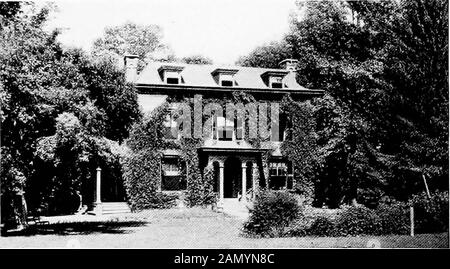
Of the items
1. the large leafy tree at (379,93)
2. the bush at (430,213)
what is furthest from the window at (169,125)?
the bush at (430,213)

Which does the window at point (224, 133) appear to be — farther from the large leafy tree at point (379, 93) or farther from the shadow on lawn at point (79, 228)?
the shadow on lawn at point (79, 228)

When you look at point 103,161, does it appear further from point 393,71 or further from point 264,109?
point 264,109

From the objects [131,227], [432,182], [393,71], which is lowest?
[131,227]

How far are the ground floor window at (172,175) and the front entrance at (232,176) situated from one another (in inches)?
123

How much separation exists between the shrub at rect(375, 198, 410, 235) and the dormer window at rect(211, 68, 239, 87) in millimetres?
12286

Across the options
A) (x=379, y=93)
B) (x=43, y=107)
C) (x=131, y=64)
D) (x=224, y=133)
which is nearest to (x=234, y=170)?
(x=224, y=133)

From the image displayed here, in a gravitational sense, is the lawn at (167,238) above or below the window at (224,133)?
below

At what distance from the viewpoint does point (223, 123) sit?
2236 centimetres

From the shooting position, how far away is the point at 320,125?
23.0 metres

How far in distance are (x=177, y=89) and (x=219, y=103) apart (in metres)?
2.24

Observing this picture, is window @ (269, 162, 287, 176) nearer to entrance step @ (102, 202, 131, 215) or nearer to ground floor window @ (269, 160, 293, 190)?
ground floor window @ (269, 160, 293, 190)

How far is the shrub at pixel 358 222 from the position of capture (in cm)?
1238
